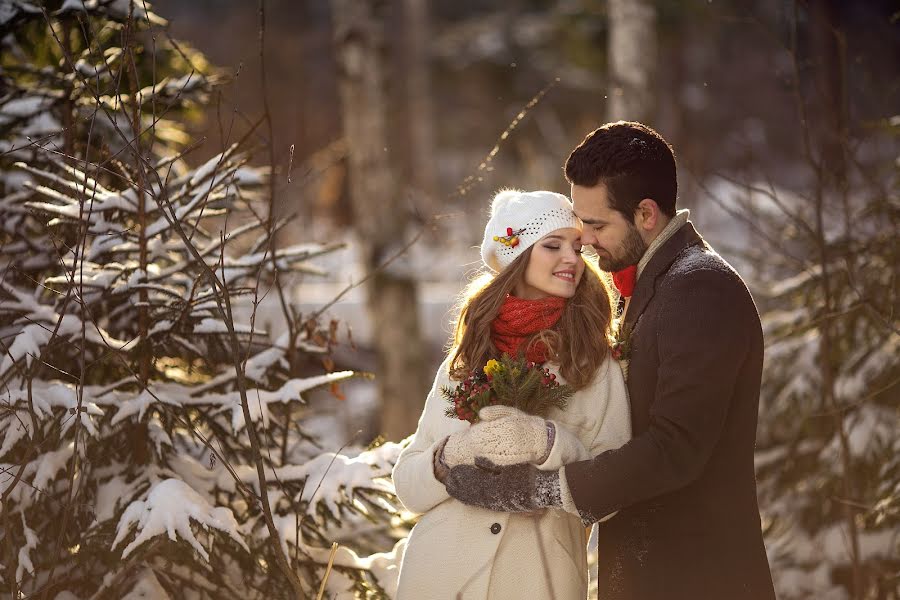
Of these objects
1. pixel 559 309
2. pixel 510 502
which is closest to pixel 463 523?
pixel 510 502

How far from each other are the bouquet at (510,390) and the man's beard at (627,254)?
1.37 feet

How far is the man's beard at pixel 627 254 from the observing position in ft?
9.49

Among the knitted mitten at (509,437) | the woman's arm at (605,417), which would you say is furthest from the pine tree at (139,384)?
the woman's arm at (605,417)

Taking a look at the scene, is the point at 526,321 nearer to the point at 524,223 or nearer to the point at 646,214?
the point at 524,223

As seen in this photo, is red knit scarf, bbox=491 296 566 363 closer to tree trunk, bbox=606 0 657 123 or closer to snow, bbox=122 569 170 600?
snow, bbox=122 569 170 600

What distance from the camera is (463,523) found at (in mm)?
2908

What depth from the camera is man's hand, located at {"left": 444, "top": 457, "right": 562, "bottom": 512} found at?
2658 millimetres

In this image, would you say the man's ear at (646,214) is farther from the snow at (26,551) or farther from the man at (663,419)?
the snow at (26,551)

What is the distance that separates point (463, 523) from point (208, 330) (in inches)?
55.9

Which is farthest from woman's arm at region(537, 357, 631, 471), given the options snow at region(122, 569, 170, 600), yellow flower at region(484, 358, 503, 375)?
snow at region(122, 569, 170, 600)

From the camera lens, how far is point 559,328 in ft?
9.59

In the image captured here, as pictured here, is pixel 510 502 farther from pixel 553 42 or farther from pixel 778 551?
pixel 553 42

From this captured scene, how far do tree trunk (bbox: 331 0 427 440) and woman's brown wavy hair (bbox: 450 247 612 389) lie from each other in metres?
5.17

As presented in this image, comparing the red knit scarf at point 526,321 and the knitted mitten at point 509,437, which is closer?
the knitted mitten at point 509,437
